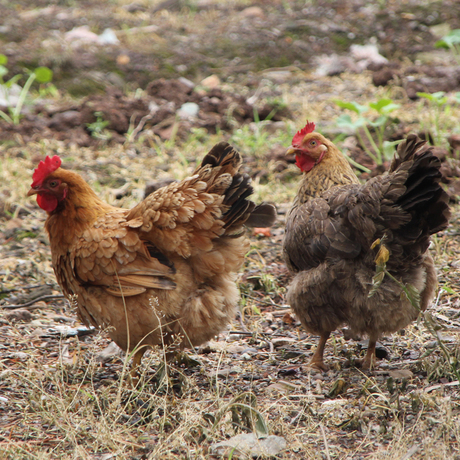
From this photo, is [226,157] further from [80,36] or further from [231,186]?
[80,36]

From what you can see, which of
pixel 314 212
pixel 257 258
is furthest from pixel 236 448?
pixel 257 258

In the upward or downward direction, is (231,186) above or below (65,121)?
above

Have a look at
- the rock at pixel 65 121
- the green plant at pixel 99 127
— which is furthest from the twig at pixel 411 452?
the rock at pixel 65 121

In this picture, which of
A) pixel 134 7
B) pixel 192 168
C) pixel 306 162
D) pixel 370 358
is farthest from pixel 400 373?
pixel 134 7

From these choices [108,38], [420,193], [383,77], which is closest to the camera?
[420,193]

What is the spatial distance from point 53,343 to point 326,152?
7.79ft

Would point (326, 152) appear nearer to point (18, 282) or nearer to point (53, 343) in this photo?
point (53, 343)

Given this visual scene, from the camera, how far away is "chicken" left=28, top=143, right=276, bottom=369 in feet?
10.5

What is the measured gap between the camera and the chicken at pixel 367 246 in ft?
9.94

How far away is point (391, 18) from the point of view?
1095 cm

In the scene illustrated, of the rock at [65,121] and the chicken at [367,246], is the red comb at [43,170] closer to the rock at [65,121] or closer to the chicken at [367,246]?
the chicken at [367,246]

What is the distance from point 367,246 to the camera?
3271 millimetres

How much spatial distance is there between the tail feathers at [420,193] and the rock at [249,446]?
1.40 meters

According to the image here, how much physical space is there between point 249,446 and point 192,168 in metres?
4.46
